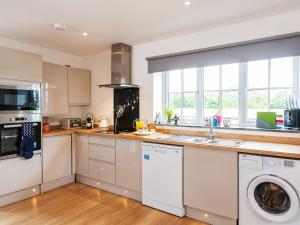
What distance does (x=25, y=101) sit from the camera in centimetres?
287

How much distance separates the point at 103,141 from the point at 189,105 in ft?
4.70

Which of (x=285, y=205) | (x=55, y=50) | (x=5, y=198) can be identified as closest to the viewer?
(x=285, y=205)

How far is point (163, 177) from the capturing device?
2559 millimetres

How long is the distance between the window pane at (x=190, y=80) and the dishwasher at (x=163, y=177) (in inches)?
44.4

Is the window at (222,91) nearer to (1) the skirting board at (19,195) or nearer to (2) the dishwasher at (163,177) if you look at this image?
(2) the dishwasher at (163,177)

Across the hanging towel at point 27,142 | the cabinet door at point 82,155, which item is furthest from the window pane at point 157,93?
the hanging towel at point 27,142

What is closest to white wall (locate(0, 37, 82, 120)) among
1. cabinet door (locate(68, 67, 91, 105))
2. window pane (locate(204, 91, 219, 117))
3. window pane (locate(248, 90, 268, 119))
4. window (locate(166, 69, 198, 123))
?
cabinet door (locate(68, 67, 91, 105))

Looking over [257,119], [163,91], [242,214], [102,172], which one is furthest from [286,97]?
[102,172]

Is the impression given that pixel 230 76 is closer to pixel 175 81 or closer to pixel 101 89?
pixel 175 81

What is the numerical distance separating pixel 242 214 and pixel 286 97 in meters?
1.48

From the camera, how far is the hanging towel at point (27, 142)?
2.79m

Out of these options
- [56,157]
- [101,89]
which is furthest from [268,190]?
[101,89]

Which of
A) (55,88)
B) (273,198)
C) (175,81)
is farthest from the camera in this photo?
(55,88)

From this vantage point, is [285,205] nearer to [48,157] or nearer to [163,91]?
[163,91]
